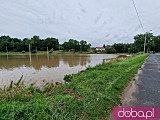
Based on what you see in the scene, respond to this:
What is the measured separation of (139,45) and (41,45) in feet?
179

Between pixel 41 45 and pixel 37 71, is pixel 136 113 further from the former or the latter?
pixel 41 45

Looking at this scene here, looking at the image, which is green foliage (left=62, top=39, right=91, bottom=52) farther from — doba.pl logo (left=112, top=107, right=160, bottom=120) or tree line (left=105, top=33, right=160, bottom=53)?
doba.pl logo (left=112, top=107, right=160, bottom=120)

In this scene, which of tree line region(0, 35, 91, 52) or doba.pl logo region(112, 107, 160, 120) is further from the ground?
tree line region(0, 35, 91, 52)

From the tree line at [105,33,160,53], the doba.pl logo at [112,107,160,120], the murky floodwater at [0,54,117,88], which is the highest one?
the tree line at [105,33,160,53]

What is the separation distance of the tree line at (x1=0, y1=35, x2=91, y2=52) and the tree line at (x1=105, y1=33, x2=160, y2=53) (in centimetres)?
1760

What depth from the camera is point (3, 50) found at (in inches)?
3780

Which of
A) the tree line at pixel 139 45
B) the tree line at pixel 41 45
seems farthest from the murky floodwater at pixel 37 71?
the tree line at pixel 41 45

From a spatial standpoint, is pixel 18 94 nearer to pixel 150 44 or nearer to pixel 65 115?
pixel 65 115

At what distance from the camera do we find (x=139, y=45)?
3356 inches

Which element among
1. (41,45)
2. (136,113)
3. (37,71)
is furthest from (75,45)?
(136,113)

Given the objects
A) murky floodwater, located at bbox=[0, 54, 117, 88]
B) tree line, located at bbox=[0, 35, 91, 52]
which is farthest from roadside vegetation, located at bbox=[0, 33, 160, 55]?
murky floodwater, located at bbox=[0, 54, 117, 88]

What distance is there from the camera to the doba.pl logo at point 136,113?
13.2 ft

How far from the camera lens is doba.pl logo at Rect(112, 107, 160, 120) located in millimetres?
4018

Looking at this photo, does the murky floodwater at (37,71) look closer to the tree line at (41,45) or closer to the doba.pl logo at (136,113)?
the doba.pl logo at (136,113)
